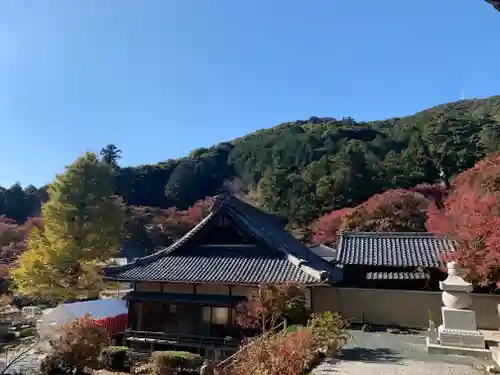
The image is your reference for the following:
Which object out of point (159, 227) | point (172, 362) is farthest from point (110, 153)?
point (172, 362)

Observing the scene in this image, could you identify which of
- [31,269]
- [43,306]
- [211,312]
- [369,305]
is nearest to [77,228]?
[31,269]

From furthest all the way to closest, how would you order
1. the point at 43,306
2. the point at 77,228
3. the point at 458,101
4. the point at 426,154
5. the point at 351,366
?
1. the point at 458,101
2. the point at 426,154
3. the point at 43,306
4. the point at 77,228
5. the point at 351,366

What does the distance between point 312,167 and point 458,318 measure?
45401 millimetres

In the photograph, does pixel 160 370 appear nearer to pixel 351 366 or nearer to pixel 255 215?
pixel 351 366

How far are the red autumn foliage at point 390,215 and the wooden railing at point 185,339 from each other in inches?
889

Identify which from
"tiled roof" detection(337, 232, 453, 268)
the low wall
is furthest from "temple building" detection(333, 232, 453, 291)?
the low wall

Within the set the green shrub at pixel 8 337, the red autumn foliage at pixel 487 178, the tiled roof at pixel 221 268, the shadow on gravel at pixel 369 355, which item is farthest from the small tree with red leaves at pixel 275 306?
the green shrub at pixel 8 337

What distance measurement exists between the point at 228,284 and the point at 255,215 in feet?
26.2

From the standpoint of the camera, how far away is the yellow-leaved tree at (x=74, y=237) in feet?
75.0

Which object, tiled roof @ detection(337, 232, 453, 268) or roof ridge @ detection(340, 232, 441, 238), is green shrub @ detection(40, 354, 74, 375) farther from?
roof ridge @ detection(340, 232, 441, 238)

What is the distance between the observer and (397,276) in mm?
15938

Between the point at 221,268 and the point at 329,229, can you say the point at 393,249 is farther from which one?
the point at 329,229

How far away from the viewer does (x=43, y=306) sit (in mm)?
28547

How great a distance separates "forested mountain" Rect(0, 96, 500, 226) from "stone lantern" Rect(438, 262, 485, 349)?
37032mm
